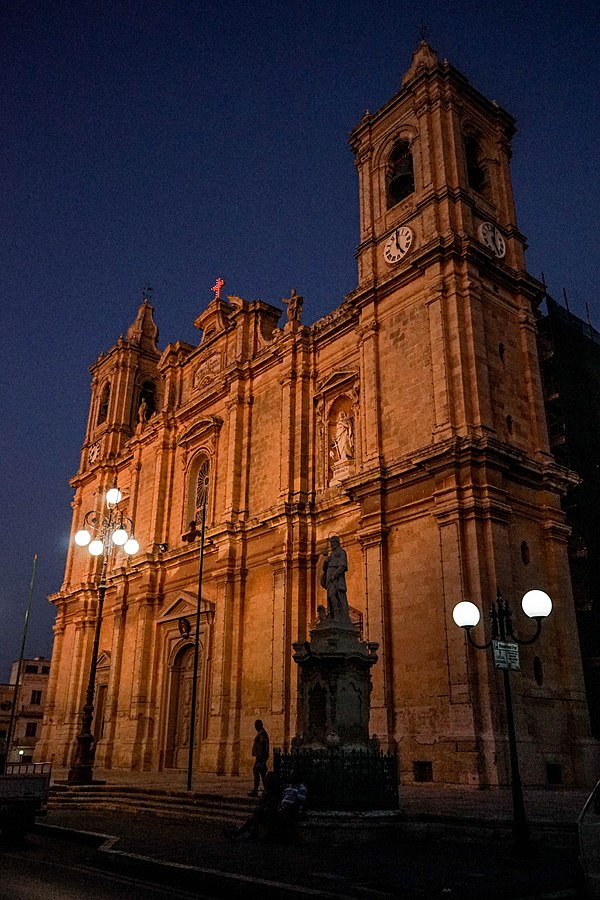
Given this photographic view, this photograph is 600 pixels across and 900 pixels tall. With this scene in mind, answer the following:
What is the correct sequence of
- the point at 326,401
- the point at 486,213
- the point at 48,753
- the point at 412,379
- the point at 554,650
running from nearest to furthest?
the point at 554,650 < the point at 412,379 < the point at 486,213 < the point at 326,401 < the point at 48,753

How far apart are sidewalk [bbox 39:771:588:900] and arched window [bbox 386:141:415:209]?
1794 centimetres

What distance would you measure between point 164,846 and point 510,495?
11410 millimetres

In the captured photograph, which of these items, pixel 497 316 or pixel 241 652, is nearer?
pixel 497 316

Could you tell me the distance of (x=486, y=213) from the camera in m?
21.8

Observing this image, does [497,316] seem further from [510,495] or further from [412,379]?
[510,495]

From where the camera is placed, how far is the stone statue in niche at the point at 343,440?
71.8ft

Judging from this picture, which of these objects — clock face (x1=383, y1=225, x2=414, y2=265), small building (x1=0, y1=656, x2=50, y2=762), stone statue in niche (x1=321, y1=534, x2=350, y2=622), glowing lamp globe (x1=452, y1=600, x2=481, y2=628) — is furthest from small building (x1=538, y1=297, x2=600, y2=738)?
small building (x1=0, y1=656, x2=50, y2=762)

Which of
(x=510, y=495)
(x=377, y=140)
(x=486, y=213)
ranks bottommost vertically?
(x=510, y=495)

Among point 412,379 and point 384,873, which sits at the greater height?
point 412,379

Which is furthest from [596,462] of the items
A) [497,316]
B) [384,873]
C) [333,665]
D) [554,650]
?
[384,873]

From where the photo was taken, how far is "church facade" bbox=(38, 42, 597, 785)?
1656cm

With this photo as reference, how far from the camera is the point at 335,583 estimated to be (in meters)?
12.9

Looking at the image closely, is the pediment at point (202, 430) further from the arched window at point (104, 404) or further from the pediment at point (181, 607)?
the arched window at point (104, 404)

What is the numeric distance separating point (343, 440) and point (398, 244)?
241 inches
